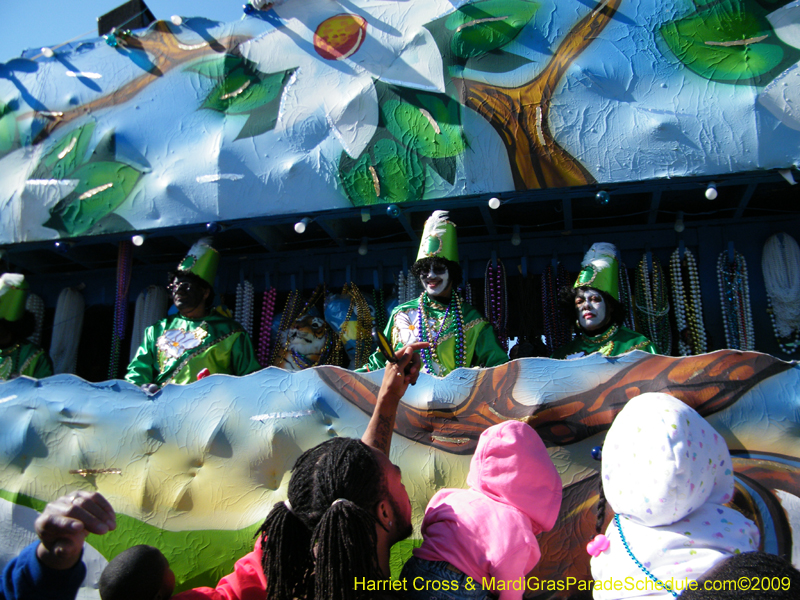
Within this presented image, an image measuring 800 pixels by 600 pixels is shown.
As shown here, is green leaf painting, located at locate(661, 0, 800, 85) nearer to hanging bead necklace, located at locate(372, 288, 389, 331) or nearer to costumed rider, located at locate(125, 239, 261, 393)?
hanging bead necklace, located at locate(372, 288, 389, 331)

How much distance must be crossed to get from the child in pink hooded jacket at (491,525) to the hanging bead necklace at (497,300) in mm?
2181

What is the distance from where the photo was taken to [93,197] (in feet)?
13.3

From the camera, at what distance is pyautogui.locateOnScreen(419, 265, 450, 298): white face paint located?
3.45 meters

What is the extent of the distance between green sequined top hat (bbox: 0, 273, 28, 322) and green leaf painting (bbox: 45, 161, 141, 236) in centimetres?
50

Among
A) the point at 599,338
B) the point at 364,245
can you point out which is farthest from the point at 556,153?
the point at 364,245

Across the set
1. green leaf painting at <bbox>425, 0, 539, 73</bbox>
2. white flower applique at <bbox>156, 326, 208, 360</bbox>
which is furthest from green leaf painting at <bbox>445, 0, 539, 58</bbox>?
white flower applique at <bbox>156, 326, 208, 360</bbox>

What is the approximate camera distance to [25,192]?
13.9ft

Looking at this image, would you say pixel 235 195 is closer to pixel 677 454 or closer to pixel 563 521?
pixel 563 521

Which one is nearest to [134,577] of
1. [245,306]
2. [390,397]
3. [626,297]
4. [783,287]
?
[390,397]

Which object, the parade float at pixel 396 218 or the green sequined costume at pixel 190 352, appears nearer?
the parade float at pixel 396 218

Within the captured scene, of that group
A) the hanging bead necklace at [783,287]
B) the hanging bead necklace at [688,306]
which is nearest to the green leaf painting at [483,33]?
Answer: the hanging bead necklace at [688,306]

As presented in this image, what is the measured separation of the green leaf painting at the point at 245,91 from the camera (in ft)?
12.8

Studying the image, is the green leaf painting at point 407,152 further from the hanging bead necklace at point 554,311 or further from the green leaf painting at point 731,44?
the green leaf painting at point 731,44

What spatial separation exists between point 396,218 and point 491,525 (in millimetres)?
2691
